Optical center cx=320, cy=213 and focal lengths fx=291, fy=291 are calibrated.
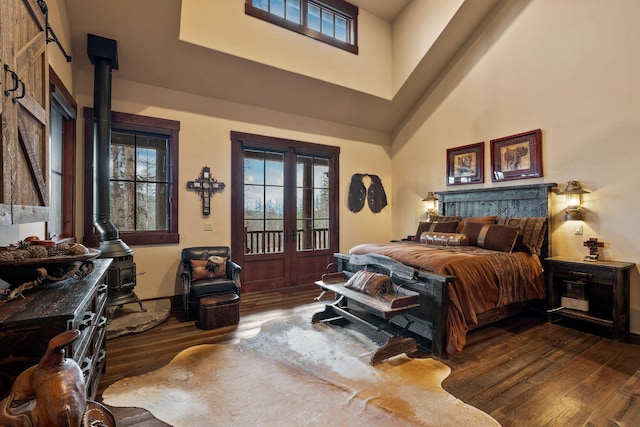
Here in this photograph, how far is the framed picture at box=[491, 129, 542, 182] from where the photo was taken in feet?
13.0

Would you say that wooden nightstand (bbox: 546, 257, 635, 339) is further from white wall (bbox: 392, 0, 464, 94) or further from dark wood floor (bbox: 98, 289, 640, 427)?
white wall (bbox: 392, 0, 464, 94)

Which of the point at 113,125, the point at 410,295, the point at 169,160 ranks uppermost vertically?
the point at 113,125

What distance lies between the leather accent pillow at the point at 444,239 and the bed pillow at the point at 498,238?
0.68 ft

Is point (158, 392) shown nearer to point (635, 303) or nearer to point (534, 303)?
point (534, 303)

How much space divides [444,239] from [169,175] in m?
4.00

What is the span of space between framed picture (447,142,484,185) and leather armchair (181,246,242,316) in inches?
151

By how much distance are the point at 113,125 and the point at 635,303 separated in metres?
6.47

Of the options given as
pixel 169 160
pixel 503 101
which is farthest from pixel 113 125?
pixel 503 101

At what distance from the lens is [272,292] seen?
4.80m

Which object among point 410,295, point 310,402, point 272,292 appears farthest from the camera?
point 272,292

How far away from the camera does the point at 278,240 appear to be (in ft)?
16.7

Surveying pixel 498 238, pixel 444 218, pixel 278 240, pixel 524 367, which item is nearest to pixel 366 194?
pixel 444 218

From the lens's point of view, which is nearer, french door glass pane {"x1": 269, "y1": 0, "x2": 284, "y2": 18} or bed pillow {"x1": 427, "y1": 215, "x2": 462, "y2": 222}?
french door glass pane {"x1": 269, "y1": 0, "x2": 284, "y2": 18}

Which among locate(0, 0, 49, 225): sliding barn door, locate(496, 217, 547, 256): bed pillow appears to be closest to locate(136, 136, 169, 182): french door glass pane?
locate(0, 0, 49, 225): sliding barn door
